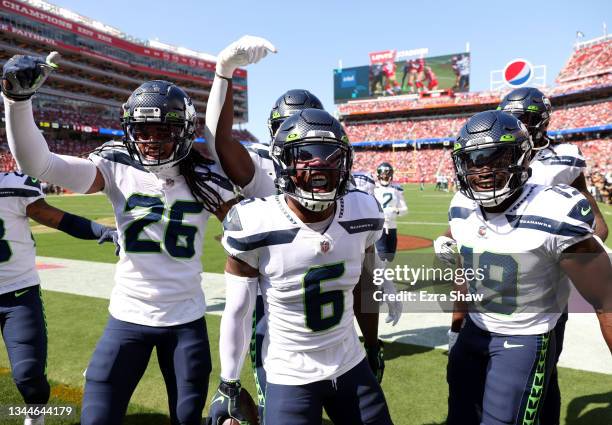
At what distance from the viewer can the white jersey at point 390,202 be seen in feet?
24.8

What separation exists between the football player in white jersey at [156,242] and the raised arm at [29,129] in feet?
0.05

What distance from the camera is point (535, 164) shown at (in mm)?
3367

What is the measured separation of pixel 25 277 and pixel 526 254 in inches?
127

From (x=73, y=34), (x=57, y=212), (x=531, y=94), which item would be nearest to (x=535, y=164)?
(x=531, y=94)

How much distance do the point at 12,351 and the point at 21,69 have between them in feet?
6.62

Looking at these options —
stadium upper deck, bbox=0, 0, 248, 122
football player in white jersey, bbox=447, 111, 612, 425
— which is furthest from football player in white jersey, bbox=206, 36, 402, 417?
stadium upper deck, bbox=0, 0, 248, 122

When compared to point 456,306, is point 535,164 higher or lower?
higher

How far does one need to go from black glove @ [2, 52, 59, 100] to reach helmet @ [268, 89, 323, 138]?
1323 mm

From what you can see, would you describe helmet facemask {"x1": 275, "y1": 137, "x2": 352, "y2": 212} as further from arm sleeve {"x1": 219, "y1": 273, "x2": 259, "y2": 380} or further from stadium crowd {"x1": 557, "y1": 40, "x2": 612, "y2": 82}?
stadium crowd {"x1": 557, "y1": 40, "x2": 612, "y2": 82}

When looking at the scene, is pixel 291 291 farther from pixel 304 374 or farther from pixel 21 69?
pixel 21 69

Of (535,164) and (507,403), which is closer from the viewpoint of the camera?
(507,403)

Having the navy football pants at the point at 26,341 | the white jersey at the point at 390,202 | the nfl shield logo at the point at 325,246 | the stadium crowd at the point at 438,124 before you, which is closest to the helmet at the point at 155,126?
the nfl shield logo at the point at 325,246

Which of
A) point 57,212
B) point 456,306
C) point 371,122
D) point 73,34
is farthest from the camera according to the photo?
point 371,122

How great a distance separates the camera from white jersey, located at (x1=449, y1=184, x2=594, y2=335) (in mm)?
2037
